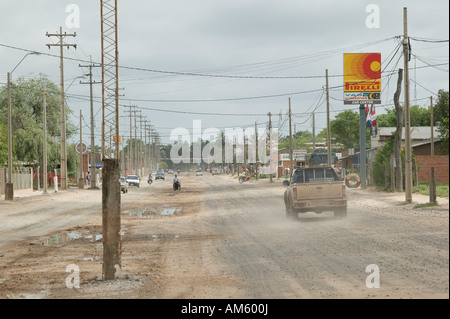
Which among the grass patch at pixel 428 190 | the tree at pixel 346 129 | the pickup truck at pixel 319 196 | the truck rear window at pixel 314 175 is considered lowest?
the grass patch at pixel 428 190

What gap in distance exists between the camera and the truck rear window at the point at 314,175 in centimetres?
2344

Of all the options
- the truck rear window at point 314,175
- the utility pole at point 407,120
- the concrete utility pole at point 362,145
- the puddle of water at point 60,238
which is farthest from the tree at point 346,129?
the puddle of water at point 60,238

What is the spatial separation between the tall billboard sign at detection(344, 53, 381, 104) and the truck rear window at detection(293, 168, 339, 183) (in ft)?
99.1

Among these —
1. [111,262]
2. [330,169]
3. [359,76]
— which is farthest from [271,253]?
[359,76]

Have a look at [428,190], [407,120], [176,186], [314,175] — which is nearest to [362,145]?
[428,190]

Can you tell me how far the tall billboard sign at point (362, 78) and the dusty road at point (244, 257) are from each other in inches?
1154

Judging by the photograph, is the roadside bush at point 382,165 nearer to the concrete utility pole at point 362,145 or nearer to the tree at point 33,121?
the concrete utility pole at point 362,145

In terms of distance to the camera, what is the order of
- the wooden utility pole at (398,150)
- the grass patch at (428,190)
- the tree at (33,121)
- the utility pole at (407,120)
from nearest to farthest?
the utility pole at (407,120)
the grass patch at (428,190)
the wooden utility pole at (398,150)
the tree at (33,121)

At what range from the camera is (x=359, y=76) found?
176 feet

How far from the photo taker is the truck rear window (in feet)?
76.9

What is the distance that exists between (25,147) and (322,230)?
5525 centimetres

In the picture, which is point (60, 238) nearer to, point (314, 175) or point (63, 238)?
point (63, 238)

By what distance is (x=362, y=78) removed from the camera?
176 ft

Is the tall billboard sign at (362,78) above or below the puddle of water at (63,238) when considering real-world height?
above
